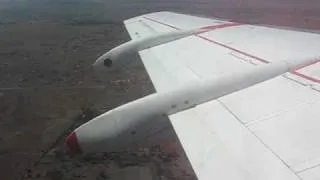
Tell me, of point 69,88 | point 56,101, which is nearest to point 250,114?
point 56,101

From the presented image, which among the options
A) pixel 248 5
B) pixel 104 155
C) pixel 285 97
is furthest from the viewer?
pixel 248 5

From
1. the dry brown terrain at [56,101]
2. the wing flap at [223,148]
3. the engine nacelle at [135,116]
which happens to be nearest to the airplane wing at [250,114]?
the wing flap at [223,148]

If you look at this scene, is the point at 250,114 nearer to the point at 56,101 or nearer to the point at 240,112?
the point at 240,112

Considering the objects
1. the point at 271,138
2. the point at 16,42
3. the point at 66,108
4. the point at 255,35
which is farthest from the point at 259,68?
the point at 16,42

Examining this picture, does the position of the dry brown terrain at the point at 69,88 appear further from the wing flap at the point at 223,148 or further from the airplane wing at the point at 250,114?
the airplane wing at the point at 250,114

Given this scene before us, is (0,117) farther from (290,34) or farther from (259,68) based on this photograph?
(259,68)
